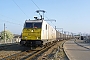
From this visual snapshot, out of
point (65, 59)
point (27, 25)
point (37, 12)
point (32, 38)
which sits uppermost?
point (37, 12)

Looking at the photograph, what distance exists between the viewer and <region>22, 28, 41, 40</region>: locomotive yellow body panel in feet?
74.8

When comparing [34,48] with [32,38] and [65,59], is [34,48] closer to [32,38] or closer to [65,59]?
[32,38]

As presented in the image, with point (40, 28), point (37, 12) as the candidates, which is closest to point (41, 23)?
point (40, 28)

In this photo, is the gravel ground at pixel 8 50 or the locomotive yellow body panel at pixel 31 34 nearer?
the gravel ground at pixel 8 50

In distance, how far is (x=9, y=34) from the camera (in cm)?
9031

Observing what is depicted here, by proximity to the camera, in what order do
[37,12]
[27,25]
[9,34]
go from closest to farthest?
1. [27,25]
2. [37,12]
3. [9,34]

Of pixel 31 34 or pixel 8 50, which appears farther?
pixel 31 34

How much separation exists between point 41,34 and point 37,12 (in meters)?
9.47

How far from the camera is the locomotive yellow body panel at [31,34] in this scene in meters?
→ 22.8

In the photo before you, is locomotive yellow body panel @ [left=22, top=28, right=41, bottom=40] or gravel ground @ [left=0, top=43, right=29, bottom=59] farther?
locomotive yellow body panel @ [left=22, top=28, right=41, bottom=40]

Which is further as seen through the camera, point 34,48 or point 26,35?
point 34,48

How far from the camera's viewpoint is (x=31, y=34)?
2298 centimetres

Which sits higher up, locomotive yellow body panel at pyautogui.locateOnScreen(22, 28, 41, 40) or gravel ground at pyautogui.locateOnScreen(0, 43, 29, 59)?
locomotive yellow body panel at pyautogui.locateOnScreen(22, 28, 41, 40)

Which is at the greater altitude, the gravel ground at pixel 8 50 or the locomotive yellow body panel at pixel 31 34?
the locomotive yellow body panel at pixel 31 34
